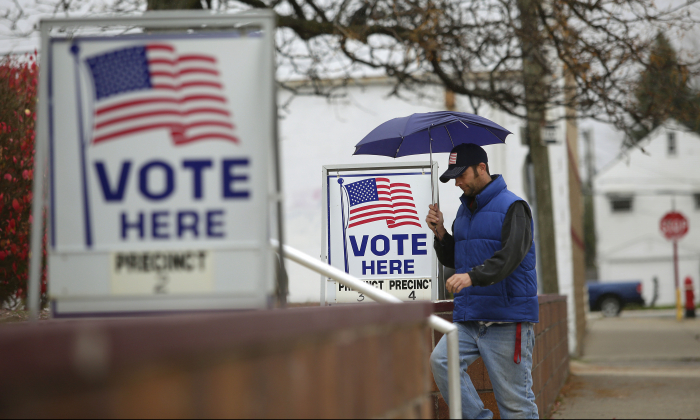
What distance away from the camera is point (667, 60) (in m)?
8.82

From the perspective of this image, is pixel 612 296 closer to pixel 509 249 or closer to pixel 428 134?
pixel 428 134

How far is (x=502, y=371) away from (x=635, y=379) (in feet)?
22.0

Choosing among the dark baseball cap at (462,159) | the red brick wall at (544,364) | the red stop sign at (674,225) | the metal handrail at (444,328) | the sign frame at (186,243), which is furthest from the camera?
the red stop sign at (674,225)

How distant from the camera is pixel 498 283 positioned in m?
4.30

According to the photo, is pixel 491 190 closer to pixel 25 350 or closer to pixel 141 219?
pixel 141 219

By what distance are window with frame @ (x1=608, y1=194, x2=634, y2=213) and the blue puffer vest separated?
4294 centimetres

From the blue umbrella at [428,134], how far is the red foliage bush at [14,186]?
7.93 feet

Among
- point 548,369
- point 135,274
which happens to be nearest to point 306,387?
point 135,274

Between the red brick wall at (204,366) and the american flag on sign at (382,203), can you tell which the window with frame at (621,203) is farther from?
the red brick wall at (204,366)

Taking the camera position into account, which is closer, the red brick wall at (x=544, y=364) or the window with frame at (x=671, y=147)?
the red brick wall at (x=544, y=364)

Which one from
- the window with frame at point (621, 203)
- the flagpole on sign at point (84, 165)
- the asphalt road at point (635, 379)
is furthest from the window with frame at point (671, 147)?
the flagpole on sign at point (84, 165)

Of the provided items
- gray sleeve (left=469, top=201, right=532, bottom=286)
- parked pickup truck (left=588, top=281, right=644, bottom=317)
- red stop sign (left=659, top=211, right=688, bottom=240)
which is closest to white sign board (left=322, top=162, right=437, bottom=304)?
gray sleeve (left=469, top=201, right=532, bottom=286)

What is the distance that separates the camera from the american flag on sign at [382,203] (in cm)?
571

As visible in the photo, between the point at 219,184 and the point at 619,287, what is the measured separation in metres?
29.8
